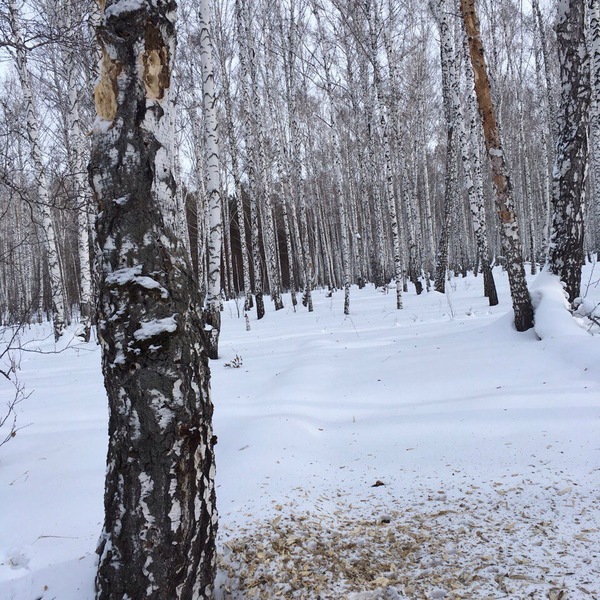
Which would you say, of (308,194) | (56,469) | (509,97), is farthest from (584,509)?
(308,194)

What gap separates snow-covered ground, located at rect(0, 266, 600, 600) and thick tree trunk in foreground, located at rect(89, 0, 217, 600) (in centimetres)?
40

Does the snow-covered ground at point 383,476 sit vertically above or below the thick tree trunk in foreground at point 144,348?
below

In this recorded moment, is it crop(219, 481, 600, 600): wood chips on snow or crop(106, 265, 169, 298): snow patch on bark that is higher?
crop(106, 265, 169, 298): snow patch on bark

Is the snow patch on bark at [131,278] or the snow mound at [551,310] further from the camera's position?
the snow mound at [551,310]

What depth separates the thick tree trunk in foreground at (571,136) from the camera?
4.92 metres

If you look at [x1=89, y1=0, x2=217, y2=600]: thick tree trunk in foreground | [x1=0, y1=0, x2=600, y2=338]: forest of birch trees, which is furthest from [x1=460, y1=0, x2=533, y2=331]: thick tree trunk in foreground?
[x1=89, y1=0, x2=217, y2=600]: thick tree trunk in foreground

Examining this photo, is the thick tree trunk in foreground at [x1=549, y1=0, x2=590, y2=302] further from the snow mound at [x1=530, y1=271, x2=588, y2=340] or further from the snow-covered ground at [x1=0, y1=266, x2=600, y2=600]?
the snow-covered ground at [x1=0, y1=266, x2=600, y2=600]

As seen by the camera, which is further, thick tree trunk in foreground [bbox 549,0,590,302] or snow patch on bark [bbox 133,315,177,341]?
thick tree trunk in foreground [bbox 549,0,590,302]

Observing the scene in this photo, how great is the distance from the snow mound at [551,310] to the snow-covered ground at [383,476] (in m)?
0.02

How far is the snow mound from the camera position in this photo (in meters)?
4.56

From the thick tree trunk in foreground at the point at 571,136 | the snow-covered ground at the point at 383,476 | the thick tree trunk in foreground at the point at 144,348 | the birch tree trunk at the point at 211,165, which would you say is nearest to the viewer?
the thick tree trunk in foreground at the point at 144,348

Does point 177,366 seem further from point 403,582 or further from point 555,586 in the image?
point 555,586

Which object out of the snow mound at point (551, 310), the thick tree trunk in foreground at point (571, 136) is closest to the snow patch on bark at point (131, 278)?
the snow mound at point (551, 310)

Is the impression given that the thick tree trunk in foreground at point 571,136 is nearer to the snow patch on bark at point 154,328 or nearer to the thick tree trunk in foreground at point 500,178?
the thick tree trunk in foreground at point 500,178
